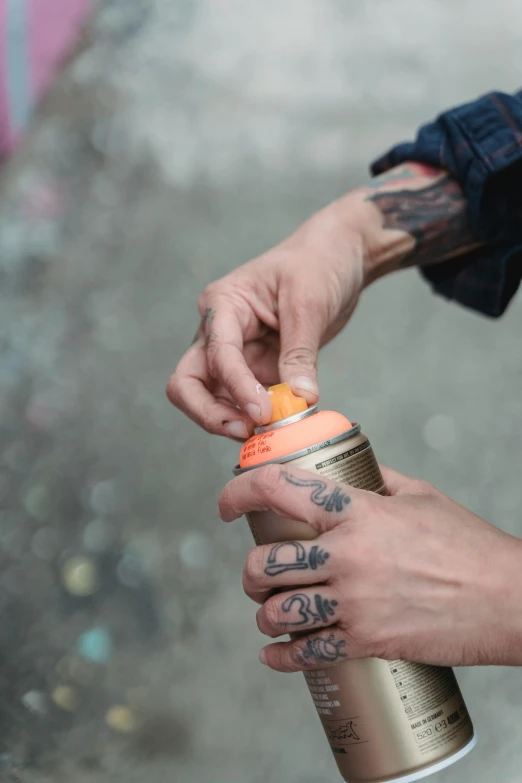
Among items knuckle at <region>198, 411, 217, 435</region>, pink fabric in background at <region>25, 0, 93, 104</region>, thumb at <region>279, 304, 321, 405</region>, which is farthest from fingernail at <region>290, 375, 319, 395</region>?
pink fabric in background at <region>25, 0, 93, 104</region>

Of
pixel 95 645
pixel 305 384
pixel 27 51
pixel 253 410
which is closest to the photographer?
pixel 253 410

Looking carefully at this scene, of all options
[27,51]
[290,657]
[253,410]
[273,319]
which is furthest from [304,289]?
[27,51]

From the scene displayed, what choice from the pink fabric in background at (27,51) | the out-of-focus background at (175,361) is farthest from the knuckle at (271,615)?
the pink fabric in background at (27,51)

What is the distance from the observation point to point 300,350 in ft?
3.32

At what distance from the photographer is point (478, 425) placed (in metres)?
1.85

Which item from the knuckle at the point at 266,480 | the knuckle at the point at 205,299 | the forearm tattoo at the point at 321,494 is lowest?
the forearm tattoo at the point at 321,494

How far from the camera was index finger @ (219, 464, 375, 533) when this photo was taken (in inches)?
29.1

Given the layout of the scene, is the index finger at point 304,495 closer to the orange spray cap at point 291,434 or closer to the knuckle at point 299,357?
the orange spray cap at point 291,434

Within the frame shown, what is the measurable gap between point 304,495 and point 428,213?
671mm

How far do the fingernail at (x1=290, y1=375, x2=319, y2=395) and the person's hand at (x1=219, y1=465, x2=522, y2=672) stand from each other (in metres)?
0.20

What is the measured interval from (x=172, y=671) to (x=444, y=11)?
77.9 inches

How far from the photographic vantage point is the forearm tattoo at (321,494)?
0.74 metres

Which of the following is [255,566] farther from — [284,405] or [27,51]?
[27,51]

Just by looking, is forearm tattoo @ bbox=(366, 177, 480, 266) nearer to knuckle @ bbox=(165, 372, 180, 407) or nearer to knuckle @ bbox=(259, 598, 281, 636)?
knuckle @ bbox=(165, 372, 180, 407)
